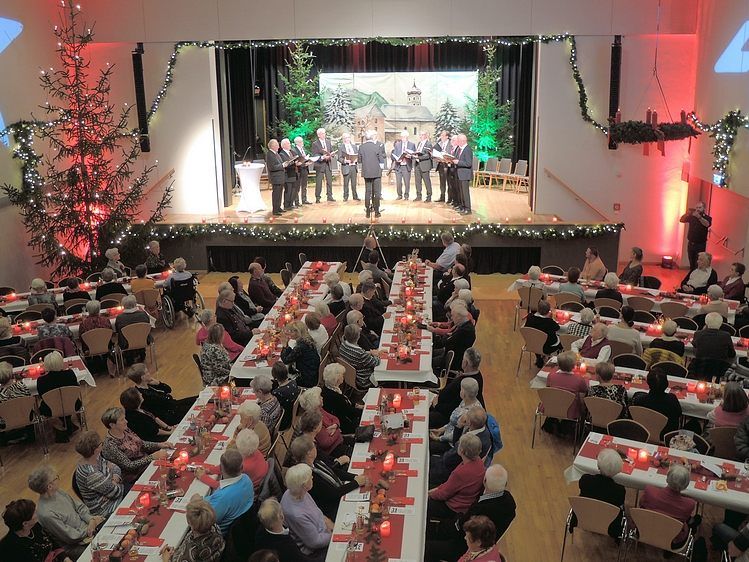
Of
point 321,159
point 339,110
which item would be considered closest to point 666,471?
point 321,159

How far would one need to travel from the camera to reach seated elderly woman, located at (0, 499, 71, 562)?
221 inches

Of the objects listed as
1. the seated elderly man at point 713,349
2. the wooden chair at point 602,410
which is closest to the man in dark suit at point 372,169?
the seated elderly man at point 713,349

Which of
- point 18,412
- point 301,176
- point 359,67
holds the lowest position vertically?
point 18,412

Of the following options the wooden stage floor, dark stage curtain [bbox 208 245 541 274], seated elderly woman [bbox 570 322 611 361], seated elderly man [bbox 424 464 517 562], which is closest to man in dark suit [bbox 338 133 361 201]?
the wooden stage floor

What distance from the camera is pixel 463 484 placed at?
6.30m

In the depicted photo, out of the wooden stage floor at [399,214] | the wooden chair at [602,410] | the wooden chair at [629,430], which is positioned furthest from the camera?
the wooden stage floor at [399,214]

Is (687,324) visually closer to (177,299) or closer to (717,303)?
(717,303)

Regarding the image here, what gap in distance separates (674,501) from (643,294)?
5.80 m

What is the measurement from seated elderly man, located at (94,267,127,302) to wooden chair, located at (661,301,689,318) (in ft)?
26.4

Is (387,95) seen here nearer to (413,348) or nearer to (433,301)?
(433,301)

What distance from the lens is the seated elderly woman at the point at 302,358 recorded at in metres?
8.55

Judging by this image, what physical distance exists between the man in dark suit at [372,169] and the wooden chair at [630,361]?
27.7ft

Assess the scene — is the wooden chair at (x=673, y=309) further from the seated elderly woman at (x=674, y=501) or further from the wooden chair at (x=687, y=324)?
the seated elderly woman at (x=674, y=501)

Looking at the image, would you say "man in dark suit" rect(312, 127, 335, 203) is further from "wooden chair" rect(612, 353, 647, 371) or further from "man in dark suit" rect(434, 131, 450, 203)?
"wooden chair" rect(612, 353, 647, 371)
